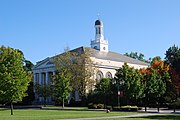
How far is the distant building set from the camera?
87375mm

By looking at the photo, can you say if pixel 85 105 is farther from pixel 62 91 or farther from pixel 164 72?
pixel 164 72

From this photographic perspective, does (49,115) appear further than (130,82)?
No

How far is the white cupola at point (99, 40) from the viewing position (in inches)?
3804

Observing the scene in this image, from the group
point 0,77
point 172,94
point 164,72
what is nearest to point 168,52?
point 164,72

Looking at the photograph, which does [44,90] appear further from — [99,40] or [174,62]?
[174,62]

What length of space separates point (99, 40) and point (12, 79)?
5776 centimetres

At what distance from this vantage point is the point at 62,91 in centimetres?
6019

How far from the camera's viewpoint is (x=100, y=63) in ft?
282

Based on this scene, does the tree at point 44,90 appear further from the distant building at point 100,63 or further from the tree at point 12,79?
the tree at point 12,79

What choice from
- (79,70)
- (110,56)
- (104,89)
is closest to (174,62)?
(104,89)

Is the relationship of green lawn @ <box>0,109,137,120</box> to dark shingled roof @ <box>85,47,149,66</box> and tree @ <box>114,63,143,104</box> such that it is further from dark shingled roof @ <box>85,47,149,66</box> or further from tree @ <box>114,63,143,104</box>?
dark shingled roof @ <box>85,47,149,66</box>

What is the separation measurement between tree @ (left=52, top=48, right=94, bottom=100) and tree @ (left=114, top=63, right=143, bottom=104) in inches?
465

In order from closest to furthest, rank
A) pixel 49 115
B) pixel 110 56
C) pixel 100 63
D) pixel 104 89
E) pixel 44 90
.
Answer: pixel 49 115 < pixel 104 89 < pixel 44 90 < pixel 100 63 < pixel 110 56

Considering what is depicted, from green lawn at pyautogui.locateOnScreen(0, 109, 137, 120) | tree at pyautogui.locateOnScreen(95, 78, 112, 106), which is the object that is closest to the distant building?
tree at pyautogui.locateOnScreen(95, 78, 112, 106)
